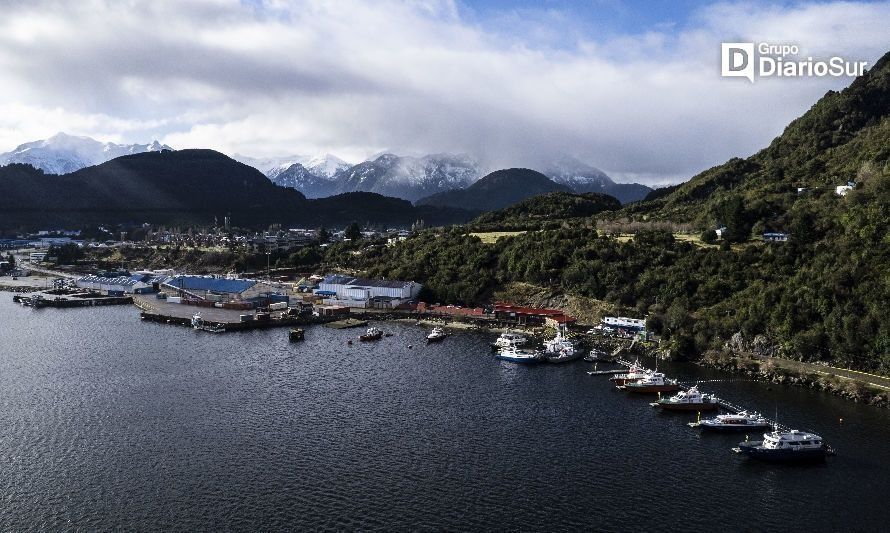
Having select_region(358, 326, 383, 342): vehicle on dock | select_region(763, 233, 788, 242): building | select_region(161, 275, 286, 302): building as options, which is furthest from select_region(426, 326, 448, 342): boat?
select_region(763, 233, 788, 242): building

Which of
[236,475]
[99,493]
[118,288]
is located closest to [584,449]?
[236,475]

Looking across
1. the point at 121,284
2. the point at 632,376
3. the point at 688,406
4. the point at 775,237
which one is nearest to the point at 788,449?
the point at 688,406

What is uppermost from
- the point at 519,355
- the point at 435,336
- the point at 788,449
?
the point at 435,336

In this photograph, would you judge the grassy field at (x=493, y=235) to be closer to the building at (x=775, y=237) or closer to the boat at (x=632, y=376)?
the building at (x=775, y=237)

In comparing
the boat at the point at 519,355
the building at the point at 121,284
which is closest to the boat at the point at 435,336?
the boat at the point at 519,355

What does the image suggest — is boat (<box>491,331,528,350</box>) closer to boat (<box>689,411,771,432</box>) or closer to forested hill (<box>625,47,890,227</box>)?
boat (<box>689,411,771,432</box>)

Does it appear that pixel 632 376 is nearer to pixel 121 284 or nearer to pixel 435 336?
pixel 435 336

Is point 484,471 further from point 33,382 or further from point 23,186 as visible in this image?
point 23,186
